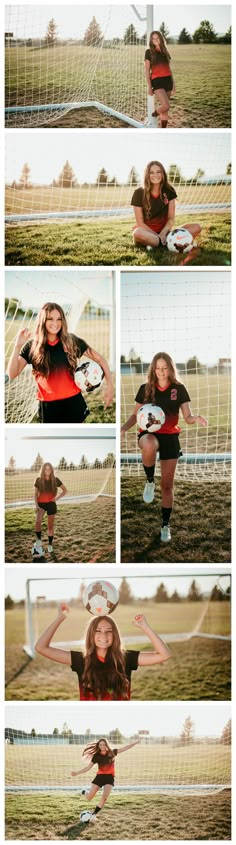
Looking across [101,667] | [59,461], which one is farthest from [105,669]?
[59,461]

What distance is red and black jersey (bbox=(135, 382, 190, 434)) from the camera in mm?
4543

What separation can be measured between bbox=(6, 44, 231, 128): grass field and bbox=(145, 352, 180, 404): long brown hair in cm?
80

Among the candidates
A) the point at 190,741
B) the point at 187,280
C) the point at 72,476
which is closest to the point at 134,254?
the point at 187,280

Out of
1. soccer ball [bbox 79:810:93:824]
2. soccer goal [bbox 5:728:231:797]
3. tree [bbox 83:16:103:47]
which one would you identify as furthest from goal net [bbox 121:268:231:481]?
soccer ball [bbox 79:810:93:824]

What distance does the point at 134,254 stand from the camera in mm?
4543

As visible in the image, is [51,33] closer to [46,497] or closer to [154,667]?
[46,497]

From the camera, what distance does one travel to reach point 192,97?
4555mm

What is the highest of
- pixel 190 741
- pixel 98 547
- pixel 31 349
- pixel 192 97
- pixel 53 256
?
pixel 192 97

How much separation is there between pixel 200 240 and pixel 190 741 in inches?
67.8

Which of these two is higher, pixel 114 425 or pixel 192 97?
pixel 192 97

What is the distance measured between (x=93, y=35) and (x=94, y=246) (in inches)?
28.2

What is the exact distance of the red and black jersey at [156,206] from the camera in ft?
14.9

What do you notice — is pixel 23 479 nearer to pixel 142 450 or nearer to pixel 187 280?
pixel 142 450

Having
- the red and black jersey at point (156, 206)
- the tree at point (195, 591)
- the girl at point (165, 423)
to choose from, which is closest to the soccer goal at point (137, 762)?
the tree at point (195, 591)
